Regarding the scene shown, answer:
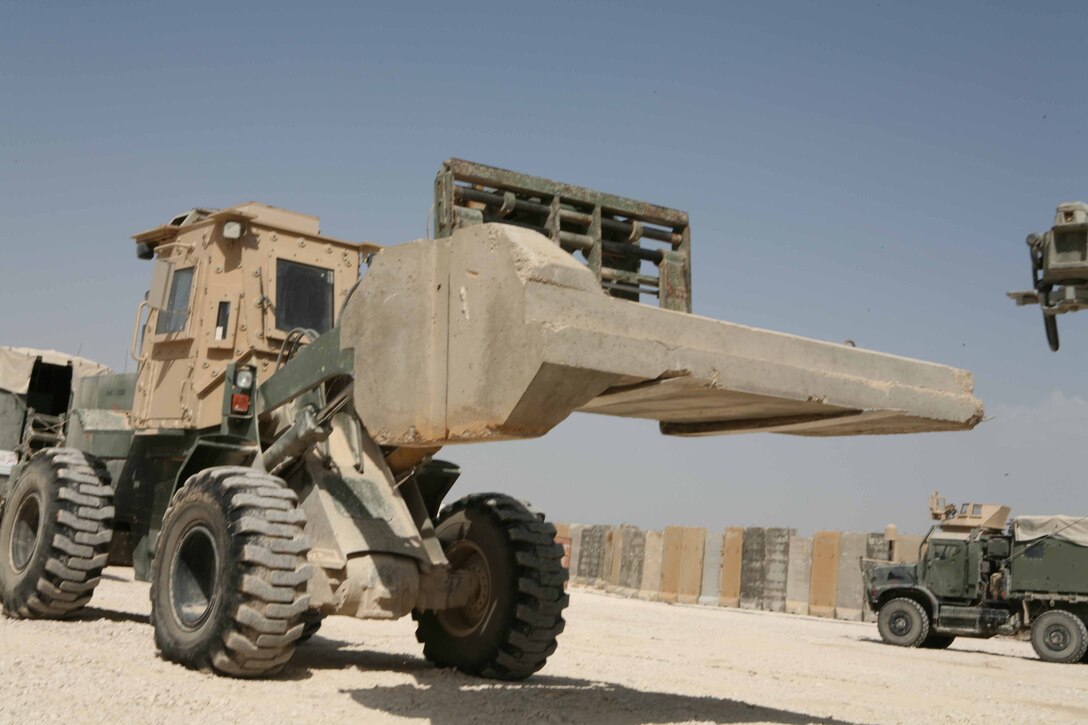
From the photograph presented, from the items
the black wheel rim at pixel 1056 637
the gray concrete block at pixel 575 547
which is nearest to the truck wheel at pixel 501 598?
the black wheel rim at pixel 1056 637

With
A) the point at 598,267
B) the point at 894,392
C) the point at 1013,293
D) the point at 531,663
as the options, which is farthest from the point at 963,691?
the point at 598,267

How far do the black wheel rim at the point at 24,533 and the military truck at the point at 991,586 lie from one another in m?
14.3

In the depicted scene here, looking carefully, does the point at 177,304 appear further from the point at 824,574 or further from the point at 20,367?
the point at 824,574

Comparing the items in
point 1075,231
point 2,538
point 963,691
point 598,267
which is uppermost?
point 1075,231

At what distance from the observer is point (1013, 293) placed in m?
11.4

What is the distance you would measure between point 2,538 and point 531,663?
16.2 ft

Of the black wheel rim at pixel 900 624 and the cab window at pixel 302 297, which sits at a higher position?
the cab window at pixel 302 297

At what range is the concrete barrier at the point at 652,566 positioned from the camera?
29888mm

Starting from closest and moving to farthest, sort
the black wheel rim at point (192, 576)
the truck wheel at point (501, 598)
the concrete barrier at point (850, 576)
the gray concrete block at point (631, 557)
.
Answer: the black wheel rim at point (192, 576)
the truck wheel at point (501, 598)
the concrete barrier at point (850, 576)
the gray concrete block at point (631, 557)

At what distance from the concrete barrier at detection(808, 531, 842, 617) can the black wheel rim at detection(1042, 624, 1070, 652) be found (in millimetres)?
7793

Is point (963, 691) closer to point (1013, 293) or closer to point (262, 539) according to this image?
point (1013, 293)

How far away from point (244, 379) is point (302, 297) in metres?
1.30

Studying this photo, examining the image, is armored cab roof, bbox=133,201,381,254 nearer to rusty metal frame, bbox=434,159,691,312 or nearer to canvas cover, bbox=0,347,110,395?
rusty metal frame, bbox=434,159,691,312

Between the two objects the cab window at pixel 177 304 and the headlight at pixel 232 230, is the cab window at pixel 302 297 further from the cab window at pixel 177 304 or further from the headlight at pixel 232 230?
the cab window at pixel 177 304
